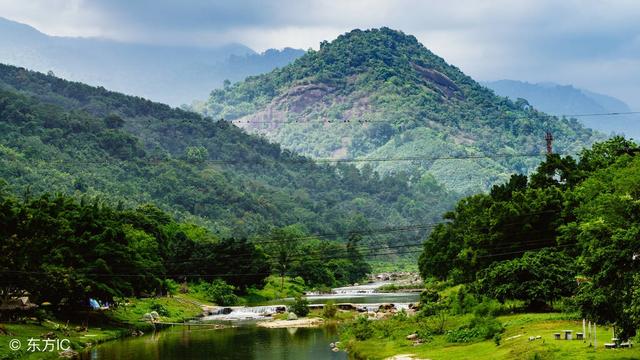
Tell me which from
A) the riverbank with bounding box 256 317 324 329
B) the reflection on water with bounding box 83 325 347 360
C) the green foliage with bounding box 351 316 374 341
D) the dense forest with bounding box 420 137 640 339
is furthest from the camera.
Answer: the riverbank with bounding box 256 317 324 329

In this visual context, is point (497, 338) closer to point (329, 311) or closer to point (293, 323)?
point (293, 323)

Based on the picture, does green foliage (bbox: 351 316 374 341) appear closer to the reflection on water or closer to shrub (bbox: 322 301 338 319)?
the reflection on water

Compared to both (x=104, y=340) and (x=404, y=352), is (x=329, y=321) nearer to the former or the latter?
(x=104, y=340)

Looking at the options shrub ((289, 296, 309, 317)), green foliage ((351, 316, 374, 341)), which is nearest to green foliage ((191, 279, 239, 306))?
shrub ((289, 296, 309, 317))

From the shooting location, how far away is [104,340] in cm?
7744

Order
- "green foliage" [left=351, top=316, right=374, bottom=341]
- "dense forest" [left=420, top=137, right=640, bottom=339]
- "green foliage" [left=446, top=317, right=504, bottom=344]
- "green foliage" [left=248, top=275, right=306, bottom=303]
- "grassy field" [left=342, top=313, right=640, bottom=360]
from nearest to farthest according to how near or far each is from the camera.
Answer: "dense forest" [left=420, top=137, right=640, bottom=339]
"grassy field" [left=342, top=313, right=640, bottom=360]
"green foliage" [left=446, top=317, right=504, bottom=344]
"green foliage" [left=351, top=316, right=374, bottom=341]
"green foliage" [left=248, top=275, right=306, bottom=303]

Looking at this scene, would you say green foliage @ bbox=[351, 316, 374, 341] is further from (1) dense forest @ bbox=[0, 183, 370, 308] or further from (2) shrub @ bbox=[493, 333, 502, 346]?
(1) dense forest @ bbox=[0, 183, 370, 308]

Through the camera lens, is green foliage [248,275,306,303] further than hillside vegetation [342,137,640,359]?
Yes

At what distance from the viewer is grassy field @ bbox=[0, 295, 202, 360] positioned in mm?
64188

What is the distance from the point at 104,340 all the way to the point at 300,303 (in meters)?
32.2

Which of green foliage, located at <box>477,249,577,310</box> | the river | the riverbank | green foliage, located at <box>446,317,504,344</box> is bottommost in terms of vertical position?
the riverbank

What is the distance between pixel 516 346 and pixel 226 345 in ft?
105

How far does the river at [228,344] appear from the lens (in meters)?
68.7

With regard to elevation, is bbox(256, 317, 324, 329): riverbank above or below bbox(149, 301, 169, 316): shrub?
below
